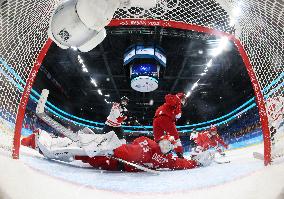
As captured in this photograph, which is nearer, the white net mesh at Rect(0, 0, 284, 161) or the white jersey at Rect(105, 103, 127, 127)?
the white net mesh at Rect(0, 0, 284, 161)

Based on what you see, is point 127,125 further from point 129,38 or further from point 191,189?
point 191,189

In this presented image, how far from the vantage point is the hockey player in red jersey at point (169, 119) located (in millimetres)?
2406

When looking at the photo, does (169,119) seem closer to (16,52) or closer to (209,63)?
(16,52)

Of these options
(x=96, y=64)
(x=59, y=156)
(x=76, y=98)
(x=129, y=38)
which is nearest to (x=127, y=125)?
(x=76, y=98)

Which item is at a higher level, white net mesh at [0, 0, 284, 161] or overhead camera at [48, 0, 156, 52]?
overhead camera at [48, 0, 156, 52]

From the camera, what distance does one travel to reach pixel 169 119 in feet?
8.09

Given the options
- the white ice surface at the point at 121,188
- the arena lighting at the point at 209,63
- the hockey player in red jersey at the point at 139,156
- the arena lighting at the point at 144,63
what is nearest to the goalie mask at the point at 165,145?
the hockey player in red jersey at the point at 139,156

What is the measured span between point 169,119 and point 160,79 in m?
4.31

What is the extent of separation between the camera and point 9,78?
5.08 feet

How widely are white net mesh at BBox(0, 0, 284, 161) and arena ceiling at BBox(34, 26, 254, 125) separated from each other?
7.12 feet

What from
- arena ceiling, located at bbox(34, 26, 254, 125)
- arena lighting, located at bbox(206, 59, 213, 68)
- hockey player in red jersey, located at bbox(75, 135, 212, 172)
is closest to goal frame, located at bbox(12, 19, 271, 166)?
hockey player in red jersey, located at bbox(75, 135, 212, 172)

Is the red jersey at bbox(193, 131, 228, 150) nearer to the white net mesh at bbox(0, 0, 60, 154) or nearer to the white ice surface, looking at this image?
the white ice surface

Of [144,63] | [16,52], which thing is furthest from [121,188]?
[144,63]

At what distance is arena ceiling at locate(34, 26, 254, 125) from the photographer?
15.3ft
